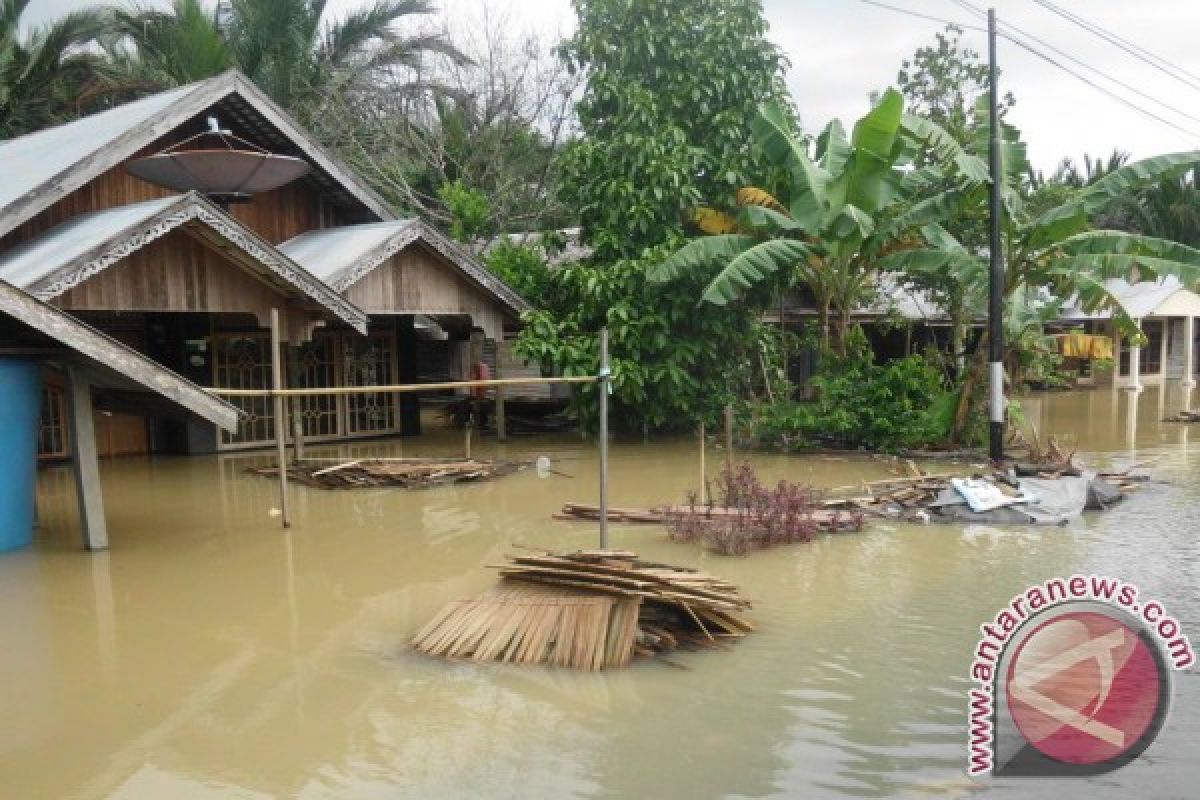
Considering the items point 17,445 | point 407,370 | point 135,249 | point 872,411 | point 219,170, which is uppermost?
point 219,170

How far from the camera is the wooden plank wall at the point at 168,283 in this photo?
10078 millimetres

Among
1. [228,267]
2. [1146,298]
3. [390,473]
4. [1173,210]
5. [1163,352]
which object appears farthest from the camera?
[1173,210]

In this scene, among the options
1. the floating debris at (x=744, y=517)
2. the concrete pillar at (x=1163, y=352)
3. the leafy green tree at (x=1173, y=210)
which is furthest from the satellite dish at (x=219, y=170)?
the leafy green tree at (x=1173, y=210)

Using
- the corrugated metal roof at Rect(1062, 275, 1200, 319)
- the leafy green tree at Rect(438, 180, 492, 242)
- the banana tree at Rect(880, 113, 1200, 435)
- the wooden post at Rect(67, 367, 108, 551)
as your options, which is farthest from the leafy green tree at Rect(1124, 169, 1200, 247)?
the wooden post at Rect(67, 367, 108, 551)

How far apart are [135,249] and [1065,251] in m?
11.7

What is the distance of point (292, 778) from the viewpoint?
4.43 metres

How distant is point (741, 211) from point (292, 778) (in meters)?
11.5

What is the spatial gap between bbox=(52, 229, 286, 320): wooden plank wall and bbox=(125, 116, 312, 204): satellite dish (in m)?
0.98

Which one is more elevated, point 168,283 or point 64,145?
point 64,145

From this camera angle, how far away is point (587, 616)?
583 cm

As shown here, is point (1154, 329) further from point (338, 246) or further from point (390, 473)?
point (390, 473)

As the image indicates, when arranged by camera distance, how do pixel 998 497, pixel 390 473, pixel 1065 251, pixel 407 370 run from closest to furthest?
pixel 998 497, pixel 390 473, pixel 1065 251, pixel 407 370

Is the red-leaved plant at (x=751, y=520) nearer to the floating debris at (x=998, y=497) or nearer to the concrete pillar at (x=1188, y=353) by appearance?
the floating debris at (x=998, y=497)

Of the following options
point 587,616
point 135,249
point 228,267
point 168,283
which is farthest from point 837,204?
point 587,616
